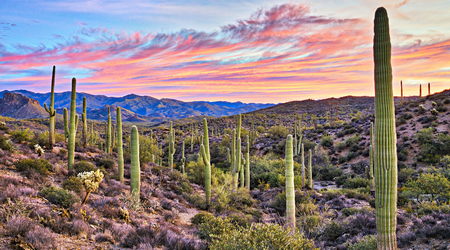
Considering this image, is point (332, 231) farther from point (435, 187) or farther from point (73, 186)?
point (73, 186)

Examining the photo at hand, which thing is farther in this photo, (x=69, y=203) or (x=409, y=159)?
(x=409, y=159)

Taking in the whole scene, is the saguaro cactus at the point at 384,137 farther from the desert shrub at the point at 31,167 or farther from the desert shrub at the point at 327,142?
the desert shrub at the point at 327,142

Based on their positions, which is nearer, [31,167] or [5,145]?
[31,167]

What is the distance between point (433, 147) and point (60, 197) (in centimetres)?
2721

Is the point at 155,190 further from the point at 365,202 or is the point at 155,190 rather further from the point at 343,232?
the point at 365,202

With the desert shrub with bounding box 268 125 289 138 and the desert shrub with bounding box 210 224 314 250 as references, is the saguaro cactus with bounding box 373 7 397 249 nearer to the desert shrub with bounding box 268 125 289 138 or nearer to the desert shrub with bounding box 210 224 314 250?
the desert shrub with bounding box 210 224 314 250

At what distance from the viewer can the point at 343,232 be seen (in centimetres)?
1052

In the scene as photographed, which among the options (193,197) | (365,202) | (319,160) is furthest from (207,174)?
(319,160)

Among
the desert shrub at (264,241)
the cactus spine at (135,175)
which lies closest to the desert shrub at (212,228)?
the desert shrub at (264,241)

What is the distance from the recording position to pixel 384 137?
5566 mm

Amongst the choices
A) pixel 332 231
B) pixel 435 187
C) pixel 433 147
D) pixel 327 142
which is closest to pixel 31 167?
pixel 332 231

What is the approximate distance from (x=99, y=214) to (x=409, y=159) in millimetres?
25368

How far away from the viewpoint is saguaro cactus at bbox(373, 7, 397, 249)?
5578 millimetres

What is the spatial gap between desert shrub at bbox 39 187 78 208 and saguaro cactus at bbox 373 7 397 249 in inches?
330
